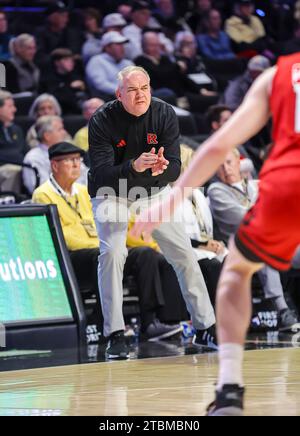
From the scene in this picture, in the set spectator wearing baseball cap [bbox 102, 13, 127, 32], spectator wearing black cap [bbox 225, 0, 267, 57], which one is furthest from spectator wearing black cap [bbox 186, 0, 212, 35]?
spectator wearing baseball cap [bbox 102, 13, 127, 32]

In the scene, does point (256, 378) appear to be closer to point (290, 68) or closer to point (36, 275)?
point (290, 68)

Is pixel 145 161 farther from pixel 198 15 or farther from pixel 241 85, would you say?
pixel 198 15

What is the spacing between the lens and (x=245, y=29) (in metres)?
17.2

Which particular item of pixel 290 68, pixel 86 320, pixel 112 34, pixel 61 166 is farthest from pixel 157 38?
pixel 290 68

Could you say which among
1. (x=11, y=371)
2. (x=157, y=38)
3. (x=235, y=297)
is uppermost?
(x=157, y=38)

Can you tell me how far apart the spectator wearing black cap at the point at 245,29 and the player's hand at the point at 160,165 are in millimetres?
9544

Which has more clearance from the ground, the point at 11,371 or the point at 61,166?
the point at 61,166

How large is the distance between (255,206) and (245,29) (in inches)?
524

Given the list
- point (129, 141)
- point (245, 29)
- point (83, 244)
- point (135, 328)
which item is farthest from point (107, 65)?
point (129, 141)

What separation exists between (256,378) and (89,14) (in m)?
10.1

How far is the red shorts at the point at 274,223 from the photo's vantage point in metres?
4.16

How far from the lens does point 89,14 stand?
604 inches

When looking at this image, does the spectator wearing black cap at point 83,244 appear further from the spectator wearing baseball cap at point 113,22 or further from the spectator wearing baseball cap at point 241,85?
the spectator wearing baseball cap at point 113,22
